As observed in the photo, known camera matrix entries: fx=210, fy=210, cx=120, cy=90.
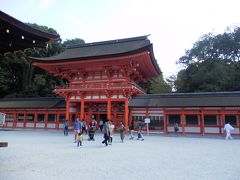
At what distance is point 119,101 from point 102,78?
3.36 meters

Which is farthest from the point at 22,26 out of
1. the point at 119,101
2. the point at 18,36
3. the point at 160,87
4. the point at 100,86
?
the point at 160,87

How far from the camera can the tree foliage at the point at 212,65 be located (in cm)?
3344

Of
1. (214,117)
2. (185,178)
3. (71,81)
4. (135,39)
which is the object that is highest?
(135,39)

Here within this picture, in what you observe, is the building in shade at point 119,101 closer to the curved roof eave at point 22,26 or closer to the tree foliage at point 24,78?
the tree foliage at point 24,78

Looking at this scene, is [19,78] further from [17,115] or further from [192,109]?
[192,109]

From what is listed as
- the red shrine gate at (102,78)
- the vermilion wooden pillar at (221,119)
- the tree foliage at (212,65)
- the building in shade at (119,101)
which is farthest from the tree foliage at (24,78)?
the vermilion wooden pillar at (221,119)

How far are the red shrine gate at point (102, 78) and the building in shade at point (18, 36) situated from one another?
13.8 metres

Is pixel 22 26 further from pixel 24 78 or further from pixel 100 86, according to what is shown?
pixel 24 78

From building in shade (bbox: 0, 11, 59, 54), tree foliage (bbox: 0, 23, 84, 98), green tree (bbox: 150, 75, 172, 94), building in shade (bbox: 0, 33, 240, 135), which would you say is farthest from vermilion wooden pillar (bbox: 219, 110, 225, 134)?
tree foliage (bbox: 0, 23, 84, 98)

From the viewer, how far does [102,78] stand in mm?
24688

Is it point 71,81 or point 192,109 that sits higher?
point 71,81

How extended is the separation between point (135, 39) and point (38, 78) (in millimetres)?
20274

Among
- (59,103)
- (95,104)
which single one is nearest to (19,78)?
(59,103)

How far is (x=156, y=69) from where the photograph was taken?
88.4 feet
